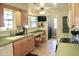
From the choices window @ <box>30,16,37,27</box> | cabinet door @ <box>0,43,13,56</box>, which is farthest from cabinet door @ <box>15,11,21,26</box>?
window @ <box>30,16,37,27</box>

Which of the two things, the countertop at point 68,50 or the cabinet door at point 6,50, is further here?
the cabinet door at point 6,50

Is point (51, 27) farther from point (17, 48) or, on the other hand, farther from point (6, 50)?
point (6, 50)

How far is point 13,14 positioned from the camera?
4930 millimetres

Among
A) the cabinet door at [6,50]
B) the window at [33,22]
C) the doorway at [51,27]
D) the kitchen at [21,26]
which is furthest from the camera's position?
the doorway at [51,27]

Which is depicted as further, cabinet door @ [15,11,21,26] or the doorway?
the doorway

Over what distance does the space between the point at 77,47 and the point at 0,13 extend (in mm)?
2167

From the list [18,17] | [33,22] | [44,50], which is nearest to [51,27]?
[33,22]

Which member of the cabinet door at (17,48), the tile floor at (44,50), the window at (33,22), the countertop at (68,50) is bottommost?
the tile floor at (44,50)

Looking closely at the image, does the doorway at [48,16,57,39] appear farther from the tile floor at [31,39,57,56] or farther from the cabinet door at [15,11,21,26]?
the cabinet door at [15,11,21,26]

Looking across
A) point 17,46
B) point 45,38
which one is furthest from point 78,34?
point 45,38

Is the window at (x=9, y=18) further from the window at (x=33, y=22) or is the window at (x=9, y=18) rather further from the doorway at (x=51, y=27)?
the doorway at (x=51, y=27)

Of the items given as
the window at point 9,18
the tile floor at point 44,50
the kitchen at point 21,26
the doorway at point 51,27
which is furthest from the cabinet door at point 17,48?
the doorway at point 51,27

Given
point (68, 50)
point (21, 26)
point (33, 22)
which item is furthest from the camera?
point (33, 22)

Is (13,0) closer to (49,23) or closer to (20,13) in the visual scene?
(20,13)
